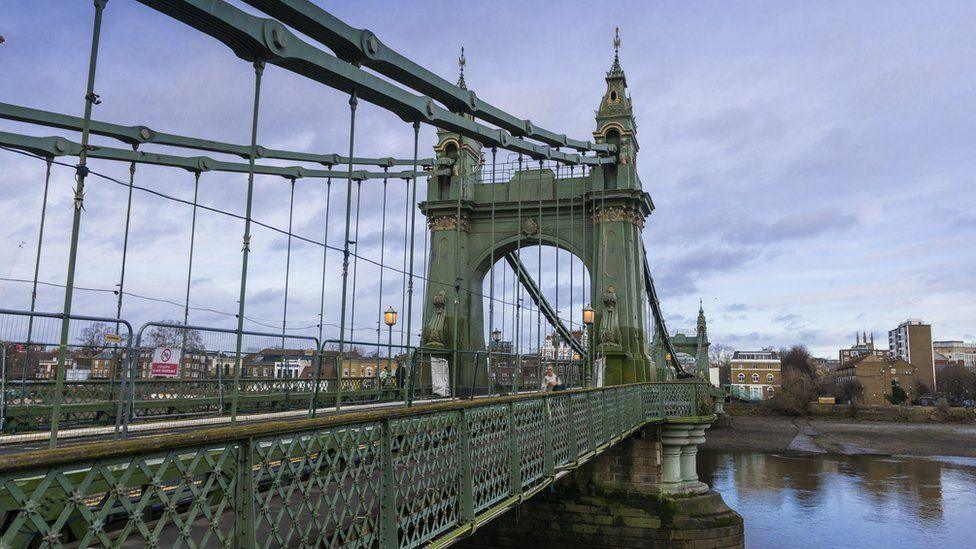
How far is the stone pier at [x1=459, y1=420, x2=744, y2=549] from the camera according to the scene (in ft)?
52.2

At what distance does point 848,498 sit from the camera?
87.8 feet

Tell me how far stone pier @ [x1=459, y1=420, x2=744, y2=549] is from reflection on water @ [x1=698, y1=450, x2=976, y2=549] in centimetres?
473

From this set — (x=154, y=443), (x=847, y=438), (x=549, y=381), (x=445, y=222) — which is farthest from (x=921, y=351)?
(x=154, y=443)

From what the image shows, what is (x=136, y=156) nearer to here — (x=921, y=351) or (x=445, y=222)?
(x=445, y=222)

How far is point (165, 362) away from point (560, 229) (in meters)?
16.3

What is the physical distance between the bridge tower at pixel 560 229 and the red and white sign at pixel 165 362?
1290 cm

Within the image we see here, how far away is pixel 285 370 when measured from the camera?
422 inches

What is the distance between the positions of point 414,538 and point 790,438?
49.1 meters

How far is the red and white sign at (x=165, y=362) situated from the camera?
292 inches

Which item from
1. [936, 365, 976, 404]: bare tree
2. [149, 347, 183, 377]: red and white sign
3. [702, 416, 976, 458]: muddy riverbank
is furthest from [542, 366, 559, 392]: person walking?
[936, 365, 976, 404]: bare tree

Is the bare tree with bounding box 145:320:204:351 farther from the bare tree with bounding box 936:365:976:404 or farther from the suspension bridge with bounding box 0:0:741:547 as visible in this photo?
the bare tree with bounding box 936:365:976:404

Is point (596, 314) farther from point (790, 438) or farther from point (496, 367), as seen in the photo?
point (790, 438)

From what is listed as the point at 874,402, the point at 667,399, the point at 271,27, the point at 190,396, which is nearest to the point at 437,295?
the point at 667,399

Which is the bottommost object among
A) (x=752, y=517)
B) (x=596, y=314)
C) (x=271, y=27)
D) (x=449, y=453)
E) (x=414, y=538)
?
(x=752, y=517)
